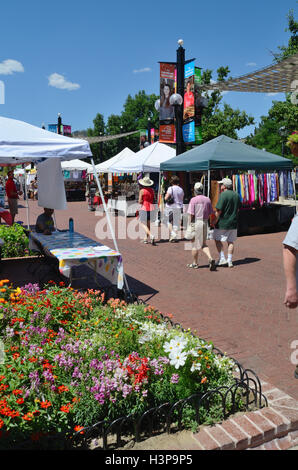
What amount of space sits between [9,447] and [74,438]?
46 centimetres

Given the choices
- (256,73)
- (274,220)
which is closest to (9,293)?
(256,73)

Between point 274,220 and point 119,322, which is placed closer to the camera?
point 119,322

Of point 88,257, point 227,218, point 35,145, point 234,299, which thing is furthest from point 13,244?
point 234,299

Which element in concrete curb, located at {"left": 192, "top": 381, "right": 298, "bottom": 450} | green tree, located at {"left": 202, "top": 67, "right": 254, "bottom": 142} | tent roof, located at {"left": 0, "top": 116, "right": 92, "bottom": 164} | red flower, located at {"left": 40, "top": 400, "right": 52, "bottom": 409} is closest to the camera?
red flower, located at {"left": 40, "top": 400, "right": 52, "bottom": 409}

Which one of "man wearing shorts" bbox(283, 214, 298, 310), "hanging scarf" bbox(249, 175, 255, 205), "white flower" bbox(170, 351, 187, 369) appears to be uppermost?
"hanging scarf" bbox(249, 175, 255, 205)

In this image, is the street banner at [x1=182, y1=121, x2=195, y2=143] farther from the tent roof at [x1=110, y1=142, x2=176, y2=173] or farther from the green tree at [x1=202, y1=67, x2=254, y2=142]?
the green tree at [x1=202, y1=67, x2=254, y2=142]

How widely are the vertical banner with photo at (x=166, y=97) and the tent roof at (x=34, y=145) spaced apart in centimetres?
980

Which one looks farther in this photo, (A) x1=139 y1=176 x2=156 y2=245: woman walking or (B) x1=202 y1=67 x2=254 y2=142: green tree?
(B) x1=202 y1=67 x2=254 y2=142: green tree

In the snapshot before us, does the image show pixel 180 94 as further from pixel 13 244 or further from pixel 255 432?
pixel 255 432

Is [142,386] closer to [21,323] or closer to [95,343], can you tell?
[95,343]

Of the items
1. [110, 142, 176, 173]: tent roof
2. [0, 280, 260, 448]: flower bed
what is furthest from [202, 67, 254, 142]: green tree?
[0, 280, 260, 448]: flower bed

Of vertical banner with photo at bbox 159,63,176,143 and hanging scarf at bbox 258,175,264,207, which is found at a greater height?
vertical banner with photo at bbox 159,63,176,143

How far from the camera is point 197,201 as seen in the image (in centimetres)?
852

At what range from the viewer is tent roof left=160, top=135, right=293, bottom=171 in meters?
11.8
